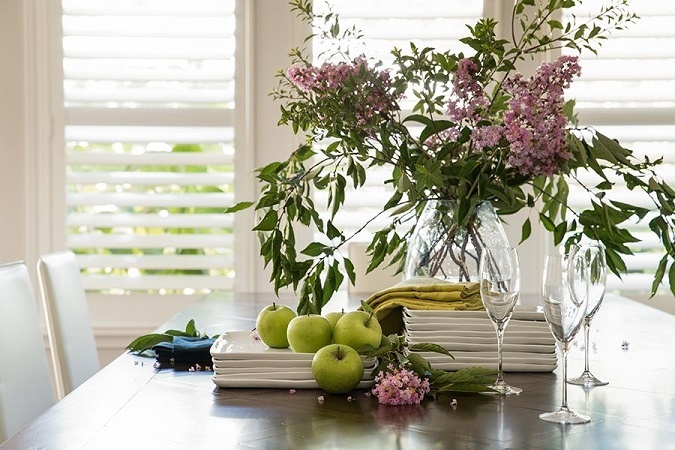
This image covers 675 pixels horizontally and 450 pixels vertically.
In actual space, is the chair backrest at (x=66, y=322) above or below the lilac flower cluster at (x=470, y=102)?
below

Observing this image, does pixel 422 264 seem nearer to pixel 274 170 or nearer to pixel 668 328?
pixel 274 170

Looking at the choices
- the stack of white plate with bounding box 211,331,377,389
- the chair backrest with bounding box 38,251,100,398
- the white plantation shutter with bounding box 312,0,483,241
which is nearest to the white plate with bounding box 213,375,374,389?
the stack of white plate with bounding box 211,331,377,389

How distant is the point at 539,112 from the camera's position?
1.53 meters

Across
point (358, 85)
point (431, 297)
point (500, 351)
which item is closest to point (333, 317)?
point (431, 297)

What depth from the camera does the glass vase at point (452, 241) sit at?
1716 mm

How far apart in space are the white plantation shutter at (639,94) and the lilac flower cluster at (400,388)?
248 cm

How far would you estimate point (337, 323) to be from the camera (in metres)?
1.50

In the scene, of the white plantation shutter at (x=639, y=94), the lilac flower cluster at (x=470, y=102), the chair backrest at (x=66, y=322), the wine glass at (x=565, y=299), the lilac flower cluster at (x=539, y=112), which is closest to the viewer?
the wine glass at (x=565, y=299)

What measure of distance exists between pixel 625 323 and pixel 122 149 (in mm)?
2183

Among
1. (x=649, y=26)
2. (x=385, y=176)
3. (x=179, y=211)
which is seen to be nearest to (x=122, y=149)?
(x=179, y=211)

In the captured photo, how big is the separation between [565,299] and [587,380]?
12.8 inches

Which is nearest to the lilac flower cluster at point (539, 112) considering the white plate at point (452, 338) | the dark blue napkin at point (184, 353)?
the white plate at point (452, 338)

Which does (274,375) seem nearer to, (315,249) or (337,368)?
(337,368)

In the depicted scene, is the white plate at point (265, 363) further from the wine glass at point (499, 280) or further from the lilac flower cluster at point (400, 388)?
the wine glass at point (499, 280)
